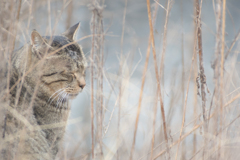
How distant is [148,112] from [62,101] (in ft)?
2.12

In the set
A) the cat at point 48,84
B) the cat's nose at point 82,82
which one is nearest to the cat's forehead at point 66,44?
the cat at point 48,84

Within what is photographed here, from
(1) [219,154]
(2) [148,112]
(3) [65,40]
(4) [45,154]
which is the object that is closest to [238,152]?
(1) [219,154]

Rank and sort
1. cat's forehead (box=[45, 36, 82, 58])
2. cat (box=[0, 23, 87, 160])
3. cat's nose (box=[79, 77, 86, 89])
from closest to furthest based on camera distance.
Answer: cat (box=[0, 23, 87, 160]) → cat's forehead (box=[45, 36, 82, 58]) → cat's nose (box=[79, 77, 86, 89])

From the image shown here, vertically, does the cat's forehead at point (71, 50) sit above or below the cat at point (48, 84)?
above

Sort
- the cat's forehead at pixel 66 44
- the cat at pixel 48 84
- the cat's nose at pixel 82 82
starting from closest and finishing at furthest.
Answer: the cat at pixel 48 84, the cat's forehead at pixel 66 44, the cat's nose at pixel 82 82

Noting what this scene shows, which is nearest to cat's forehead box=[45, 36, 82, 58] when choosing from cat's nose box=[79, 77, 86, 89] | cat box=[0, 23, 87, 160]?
cat box=[0, 23, 87, 160]

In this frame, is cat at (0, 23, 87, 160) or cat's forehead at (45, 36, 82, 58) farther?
cat's forehead at (45, 36, 82, 58)

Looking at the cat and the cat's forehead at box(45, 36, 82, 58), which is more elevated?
the cat's forehead at box(45, 36, 82, 58)

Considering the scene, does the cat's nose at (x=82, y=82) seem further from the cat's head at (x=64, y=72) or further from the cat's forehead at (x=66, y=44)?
the cat's forehead at (x=66, y=44)

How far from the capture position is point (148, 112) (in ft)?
4.92

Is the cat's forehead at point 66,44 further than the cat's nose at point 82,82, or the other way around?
the cat's nose at point 82,82


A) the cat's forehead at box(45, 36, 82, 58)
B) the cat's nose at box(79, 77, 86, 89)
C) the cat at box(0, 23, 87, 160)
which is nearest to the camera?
the cat at box(0, 23, 87, 160)

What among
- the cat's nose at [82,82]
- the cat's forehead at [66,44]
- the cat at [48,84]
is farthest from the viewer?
the cat's nose at [82,82]

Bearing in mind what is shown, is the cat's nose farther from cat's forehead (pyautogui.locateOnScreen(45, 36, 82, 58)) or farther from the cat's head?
cat's forehead (pyautogui.locateOnScreen(45, 36, 82, 58))
